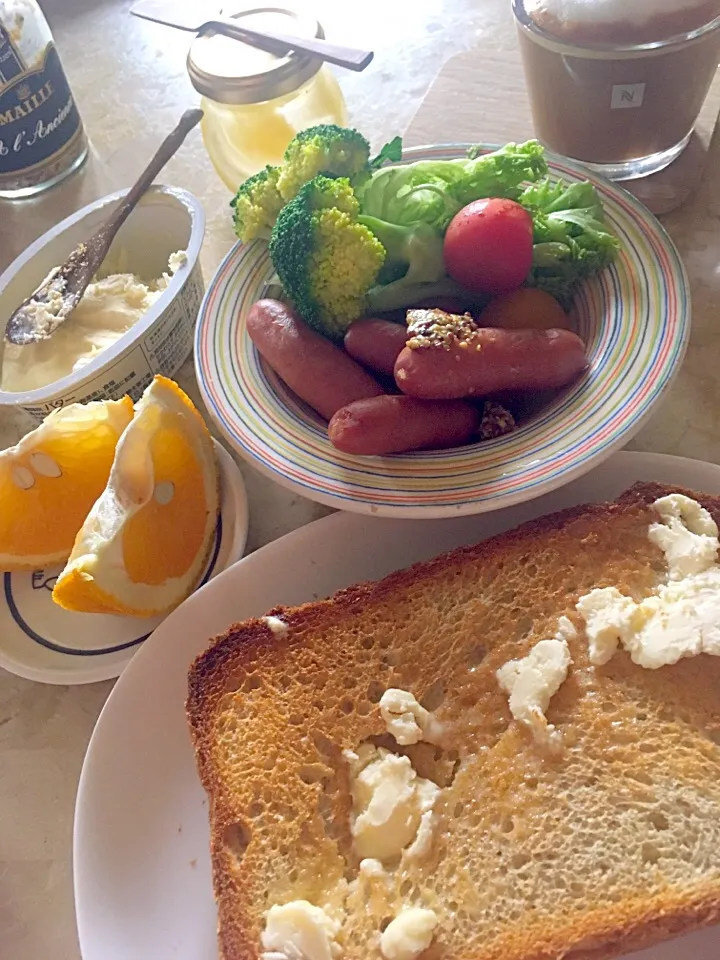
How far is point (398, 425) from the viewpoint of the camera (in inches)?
38.0

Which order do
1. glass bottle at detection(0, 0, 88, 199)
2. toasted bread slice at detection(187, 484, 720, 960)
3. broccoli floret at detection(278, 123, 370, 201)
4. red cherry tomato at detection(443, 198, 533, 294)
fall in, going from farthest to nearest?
glass bottle at detection(0, 0, 88, 199), broccoli floret at detection(278, 123, 370, 201), red cherry tomato at detection(443, 198, 533, 294), toasted bread slice at detection(187, 484, 720, 960)

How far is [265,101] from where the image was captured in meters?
1.33

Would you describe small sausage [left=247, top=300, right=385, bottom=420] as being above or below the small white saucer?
above

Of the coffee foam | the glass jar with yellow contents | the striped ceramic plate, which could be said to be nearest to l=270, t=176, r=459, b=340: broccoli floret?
Result: the striped ceramic plate

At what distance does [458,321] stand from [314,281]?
0.20m

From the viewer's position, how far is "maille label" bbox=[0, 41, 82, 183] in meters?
1.55

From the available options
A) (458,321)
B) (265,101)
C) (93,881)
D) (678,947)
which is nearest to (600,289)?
(458,321)

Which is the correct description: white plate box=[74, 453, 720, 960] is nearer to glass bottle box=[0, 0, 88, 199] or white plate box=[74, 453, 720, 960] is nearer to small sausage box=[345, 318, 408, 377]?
small sausage box=[345, 318, 408, 377]

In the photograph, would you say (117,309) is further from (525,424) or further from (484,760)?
(484,760)

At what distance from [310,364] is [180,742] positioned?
1.65 ft

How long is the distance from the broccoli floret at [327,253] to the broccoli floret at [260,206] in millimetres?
112

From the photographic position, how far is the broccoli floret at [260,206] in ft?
3.88

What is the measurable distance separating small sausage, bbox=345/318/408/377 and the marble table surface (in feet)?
0.83

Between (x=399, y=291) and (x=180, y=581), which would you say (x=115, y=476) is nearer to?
(x=180, y=581)
